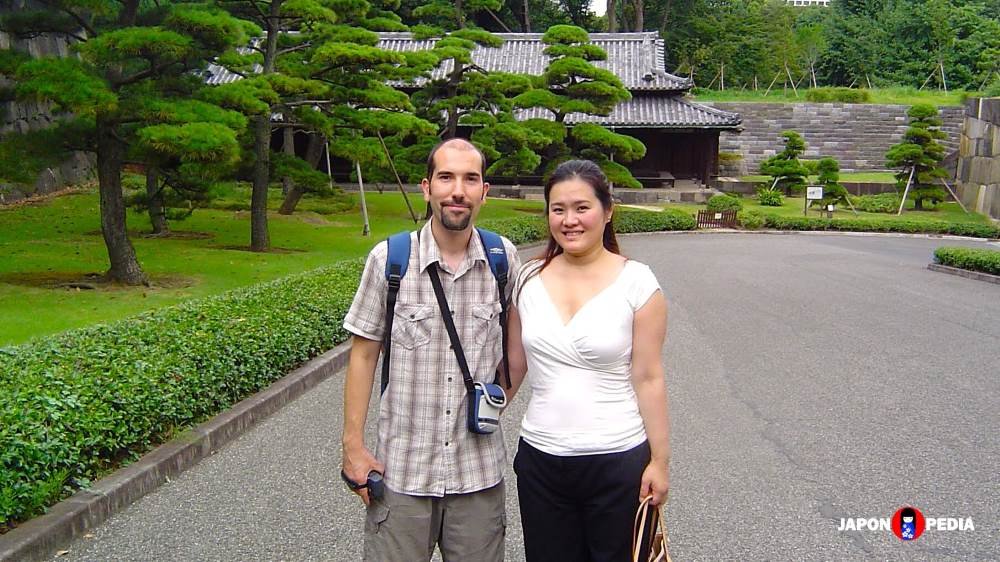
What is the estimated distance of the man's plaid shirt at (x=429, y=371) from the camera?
8.12 feet

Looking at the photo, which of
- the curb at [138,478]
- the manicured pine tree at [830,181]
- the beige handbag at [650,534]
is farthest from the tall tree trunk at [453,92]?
the beige handbag at [650,534]

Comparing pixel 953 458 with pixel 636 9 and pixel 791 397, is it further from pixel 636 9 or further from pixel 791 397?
pixel 636 9

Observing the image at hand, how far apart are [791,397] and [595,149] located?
1549cm

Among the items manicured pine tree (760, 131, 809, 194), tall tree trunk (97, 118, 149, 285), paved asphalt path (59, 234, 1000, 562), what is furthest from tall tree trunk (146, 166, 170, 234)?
manicured pine tree (760, 131, 809, 194)

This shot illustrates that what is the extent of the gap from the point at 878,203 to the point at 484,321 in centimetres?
2632

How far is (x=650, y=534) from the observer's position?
247cm

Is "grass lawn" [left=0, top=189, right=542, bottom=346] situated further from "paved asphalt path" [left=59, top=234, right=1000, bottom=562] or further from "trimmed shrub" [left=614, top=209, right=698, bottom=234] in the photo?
"paved asphalt path" [left=59, top=234, right=1000, bottom=562]

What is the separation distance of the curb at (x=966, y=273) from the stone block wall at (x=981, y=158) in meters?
10.7

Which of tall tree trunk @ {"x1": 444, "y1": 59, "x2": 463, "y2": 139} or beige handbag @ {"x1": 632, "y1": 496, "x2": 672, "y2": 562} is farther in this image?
tall tree trunk @ {"x1": 444, "y1": 59, "x2": 463, "y2": 139}

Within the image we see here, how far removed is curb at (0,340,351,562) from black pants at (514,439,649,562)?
2.22 meters

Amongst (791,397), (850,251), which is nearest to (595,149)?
(850,251)

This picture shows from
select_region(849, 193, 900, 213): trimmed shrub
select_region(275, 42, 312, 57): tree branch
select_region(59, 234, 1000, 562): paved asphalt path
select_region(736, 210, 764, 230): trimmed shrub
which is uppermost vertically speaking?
select_region(275, 42, 312, 57): tree branch

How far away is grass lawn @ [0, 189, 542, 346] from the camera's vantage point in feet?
28.0

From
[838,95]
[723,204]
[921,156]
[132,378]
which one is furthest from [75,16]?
[838,95]
